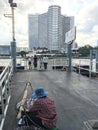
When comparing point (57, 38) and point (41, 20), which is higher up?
point (41, 20)

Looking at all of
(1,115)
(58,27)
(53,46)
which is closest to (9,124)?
(1,115)

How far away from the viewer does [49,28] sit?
5066cm

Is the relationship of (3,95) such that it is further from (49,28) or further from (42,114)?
(49,28)

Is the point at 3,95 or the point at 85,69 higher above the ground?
the point at 85,69

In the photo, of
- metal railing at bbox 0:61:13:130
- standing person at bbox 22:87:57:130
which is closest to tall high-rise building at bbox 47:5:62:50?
metal railing at bbox 0:61:13:130

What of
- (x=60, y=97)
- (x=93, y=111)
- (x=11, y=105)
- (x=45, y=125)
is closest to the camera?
(x=45, y=125)

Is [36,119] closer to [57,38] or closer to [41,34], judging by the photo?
[57,38]

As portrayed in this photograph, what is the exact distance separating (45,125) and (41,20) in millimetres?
47972

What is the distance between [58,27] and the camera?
4691cm

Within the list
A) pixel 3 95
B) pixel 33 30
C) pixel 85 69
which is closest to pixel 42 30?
pixel 33 30

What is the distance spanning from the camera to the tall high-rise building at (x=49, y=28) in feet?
153

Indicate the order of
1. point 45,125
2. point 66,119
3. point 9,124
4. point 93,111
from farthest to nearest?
point 93,111
point 66,119
point 9,124
point 45,125

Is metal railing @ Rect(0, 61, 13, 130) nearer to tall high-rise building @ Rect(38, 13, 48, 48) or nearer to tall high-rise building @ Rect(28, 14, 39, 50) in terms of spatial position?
tall high-rise building @ Rect(28, 14, 39, 50)

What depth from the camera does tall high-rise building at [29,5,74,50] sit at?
46.6m
